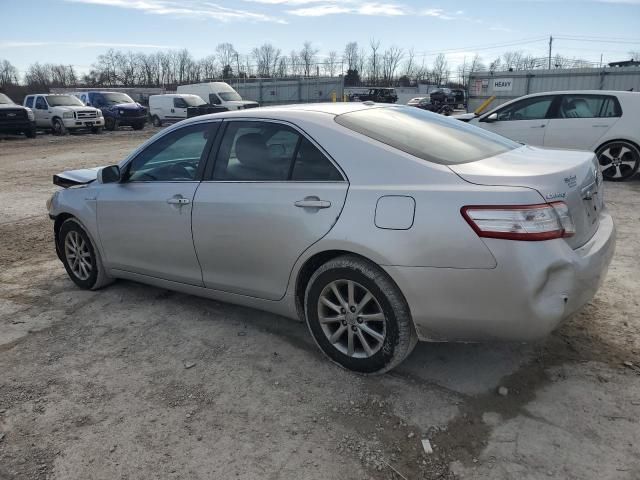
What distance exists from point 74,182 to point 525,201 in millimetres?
3978

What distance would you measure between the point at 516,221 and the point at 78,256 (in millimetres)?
3879

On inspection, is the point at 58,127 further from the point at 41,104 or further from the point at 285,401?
the point at 285,401

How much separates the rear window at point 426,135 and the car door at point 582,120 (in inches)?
244

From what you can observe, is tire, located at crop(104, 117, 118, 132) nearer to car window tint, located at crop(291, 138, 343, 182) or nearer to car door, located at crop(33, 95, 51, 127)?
car door, located at crop(33, 95, 51, 127)

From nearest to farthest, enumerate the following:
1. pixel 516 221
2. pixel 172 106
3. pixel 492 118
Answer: pixel 516 221
pixel 492 118
pixel 172 106

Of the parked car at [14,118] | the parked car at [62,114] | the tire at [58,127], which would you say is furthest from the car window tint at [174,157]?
the tire at [58,127]

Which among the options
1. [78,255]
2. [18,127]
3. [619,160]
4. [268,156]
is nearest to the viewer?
[268,156]

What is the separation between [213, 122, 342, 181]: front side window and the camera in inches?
124

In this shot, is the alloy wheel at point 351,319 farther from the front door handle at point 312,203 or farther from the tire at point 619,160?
the tire at point 619,160

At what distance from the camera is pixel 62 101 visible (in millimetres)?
24375

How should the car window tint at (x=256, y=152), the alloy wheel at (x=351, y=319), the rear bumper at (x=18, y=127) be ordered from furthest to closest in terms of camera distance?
the rear bumper at (x=18, y=127) → the car window tint at (x=256, y=152) → the alloy wheel at (x=351, y=319)

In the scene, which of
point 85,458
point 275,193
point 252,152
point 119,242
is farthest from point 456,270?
point 119,242

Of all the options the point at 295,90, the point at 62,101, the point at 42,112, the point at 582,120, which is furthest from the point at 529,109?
the point at 295,90

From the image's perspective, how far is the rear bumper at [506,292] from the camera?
247 centimetres
